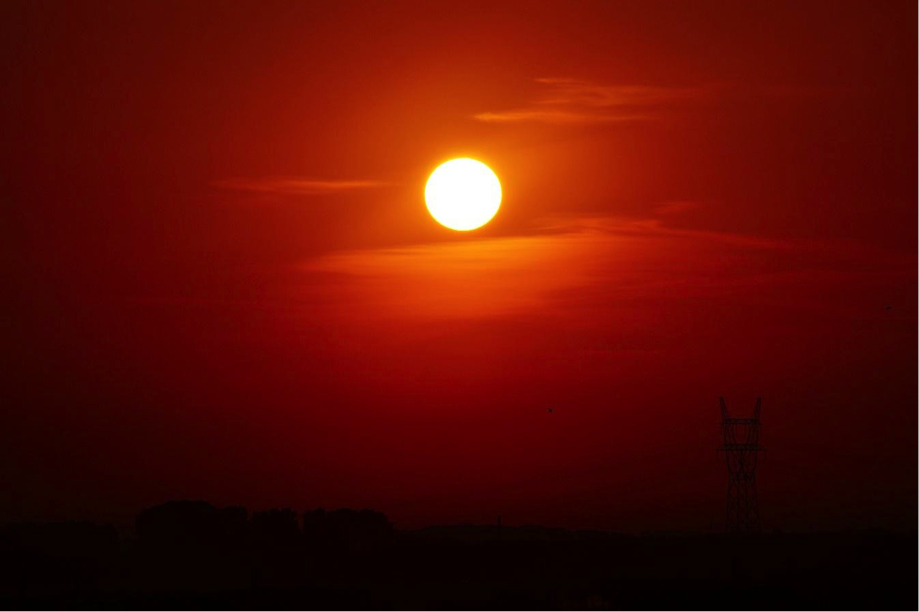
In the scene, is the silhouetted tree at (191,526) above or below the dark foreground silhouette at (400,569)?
above

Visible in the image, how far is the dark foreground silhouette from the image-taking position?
194 feet

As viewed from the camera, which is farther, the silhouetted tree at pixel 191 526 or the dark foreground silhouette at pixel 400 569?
the silhouetted tree at pixel 191 526

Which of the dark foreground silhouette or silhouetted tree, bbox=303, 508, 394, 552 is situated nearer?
the dark foreground silhouette

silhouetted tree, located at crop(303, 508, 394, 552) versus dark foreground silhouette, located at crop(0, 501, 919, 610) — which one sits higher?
silhouetted tree, located at crop(303, 508, 394, 552)

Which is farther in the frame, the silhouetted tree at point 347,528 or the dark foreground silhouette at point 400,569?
the silhouetted tree at point 347,528

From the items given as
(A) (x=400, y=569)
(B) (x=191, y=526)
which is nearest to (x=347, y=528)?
(B) (x=191, y=526)

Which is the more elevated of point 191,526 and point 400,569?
point 191,526

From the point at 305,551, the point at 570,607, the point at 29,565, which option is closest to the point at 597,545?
the point at 305,551

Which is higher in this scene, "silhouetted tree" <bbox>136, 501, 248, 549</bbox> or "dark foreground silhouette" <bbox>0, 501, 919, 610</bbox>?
"silhouetted tree" <bbox>136, 501, 248, 549</bbox>

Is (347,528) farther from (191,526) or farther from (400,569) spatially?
(400,569)

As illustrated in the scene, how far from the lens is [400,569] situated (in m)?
86.8

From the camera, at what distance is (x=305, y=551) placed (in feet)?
357

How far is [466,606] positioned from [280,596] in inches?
394

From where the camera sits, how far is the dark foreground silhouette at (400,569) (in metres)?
59.2
